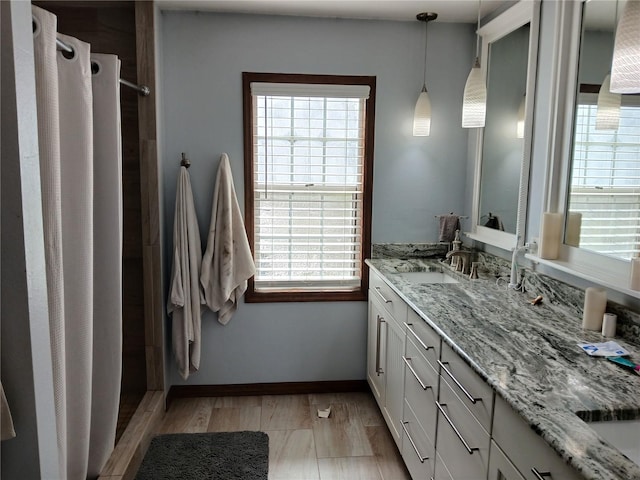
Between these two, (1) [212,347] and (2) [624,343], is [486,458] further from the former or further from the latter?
(1) [212,347]

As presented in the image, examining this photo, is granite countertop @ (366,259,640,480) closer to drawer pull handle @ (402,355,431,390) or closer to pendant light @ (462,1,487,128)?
drawer pull handle @ (402,355,431,390)

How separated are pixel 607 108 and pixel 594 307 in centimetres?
78

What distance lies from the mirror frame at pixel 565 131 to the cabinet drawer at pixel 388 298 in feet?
2.20

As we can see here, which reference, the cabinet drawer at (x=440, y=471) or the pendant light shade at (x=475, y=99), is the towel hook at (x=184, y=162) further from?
the cabinet drawer at (x=440, y=471)

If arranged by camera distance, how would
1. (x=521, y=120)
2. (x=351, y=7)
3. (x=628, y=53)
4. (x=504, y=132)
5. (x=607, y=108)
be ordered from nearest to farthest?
(x=628, y=53) → (x=607, y=108) → (x=521, y=120) → (x=504, y=132) → (x=351, y=7)

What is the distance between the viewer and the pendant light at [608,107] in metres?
1.85

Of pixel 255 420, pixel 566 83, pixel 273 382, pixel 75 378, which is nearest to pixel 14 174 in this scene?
pixel 75 378

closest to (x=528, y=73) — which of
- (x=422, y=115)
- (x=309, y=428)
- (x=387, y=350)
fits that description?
(x=422, y=115)

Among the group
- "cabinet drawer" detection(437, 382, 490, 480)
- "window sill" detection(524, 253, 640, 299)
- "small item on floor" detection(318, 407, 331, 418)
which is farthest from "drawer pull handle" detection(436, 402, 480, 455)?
"small item on floor" detection(318, 407, 331, 418)

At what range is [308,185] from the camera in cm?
317

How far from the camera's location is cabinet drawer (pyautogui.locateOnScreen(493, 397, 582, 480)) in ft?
3.67

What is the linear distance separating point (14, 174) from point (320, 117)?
231 cm

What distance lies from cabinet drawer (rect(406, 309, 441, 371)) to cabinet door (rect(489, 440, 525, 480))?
0.49 m

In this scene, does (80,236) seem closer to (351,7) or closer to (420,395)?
(420,395)
